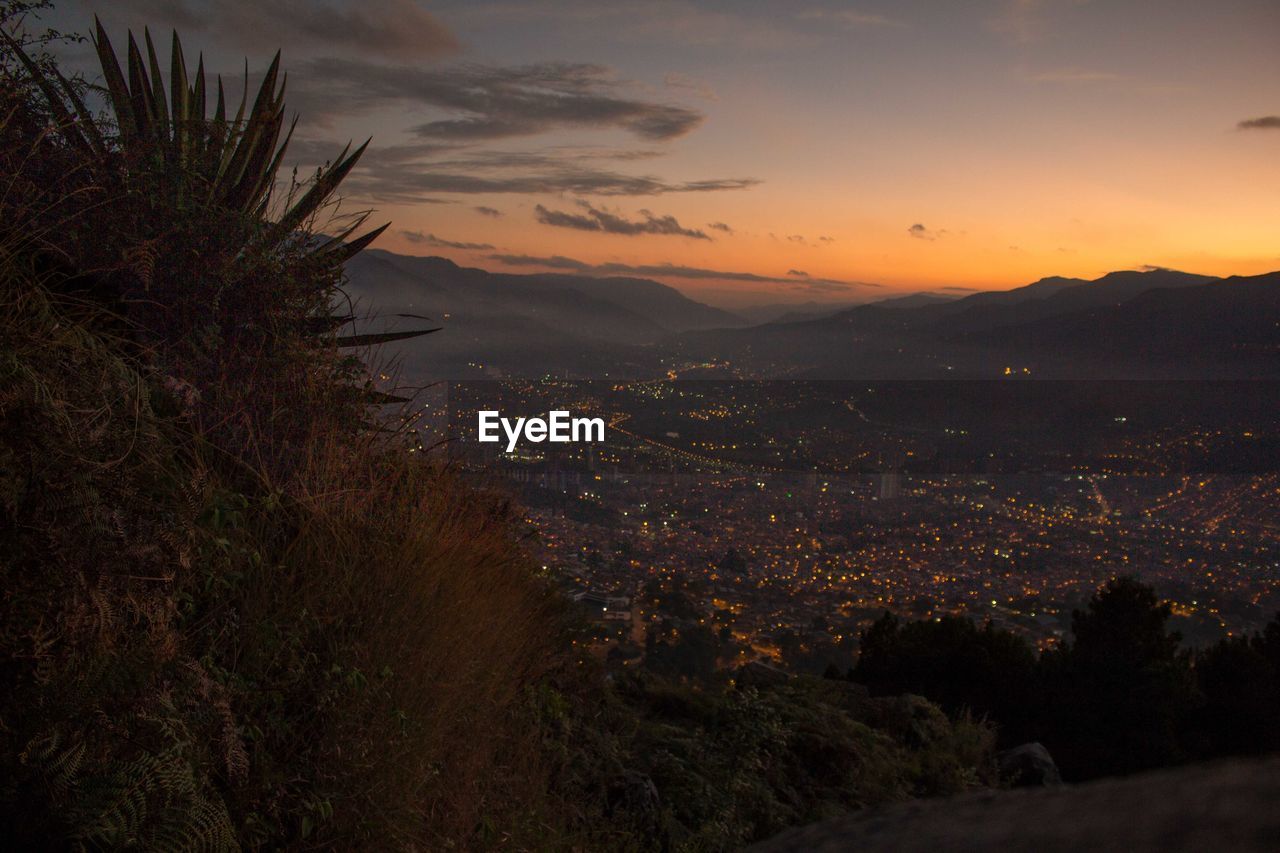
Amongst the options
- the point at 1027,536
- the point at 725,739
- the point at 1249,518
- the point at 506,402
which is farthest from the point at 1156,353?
the point at 725,739

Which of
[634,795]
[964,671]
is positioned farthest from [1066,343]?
[634,795]

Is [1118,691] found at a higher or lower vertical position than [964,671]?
lower

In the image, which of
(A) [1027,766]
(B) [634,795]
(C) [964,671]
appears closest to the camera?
(B) [634,795]

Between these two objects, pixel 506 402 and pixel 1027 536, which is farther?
pixel 1027 536

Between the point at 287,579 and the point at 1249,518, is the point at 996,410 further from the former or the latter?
the point at 287,579

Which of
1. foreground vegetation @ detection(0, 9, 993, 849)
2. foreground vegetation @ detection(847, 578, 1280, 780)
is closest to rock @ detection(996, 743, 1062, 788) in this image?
foreground vegetation @ detection(0, 9, 993, 849)

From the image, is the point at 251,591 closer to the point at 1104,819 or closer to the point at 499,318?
the point at 1104,819

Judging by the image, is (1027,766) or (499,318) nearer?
(1027,766)

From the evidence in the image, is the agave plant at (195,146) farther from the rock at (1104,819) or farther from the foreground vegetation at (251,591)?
the rock at (1104,819)
